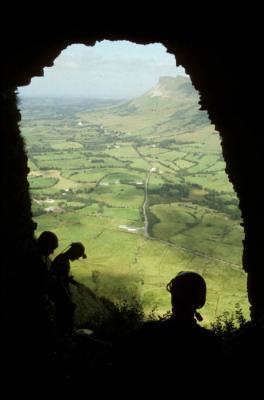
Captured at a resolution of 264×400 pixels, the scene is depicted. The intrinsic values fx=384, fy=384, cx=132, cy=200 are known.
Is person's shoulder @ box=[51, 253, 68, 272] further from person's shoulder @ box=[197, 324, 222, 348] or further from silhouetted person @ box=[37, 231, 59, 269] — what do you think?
person's shoulder @ box=[197, 324, 222, 348]

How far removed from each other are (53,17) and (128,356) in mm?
8327

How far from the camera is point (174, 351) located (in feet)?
12.3

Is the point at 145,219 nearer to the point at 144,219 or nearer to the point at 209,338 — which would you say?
the point at 144,219

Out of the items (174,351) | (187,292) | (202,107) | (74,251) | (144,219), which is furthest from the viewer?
(144,219)

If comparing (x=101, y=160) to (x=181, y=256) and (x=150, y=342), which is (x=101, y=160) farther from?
(x=150, y=342)

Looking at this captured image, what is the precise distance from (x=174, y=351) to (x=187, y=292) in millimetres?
580

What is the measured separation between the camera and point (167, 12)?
30.6ft

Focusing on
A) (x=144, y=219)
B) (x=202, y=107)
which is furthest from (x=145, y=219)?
(x=202, y=107)

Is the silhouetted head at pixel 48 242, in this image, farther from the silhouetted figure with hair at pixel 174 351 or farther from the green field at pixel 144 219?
the green field at pixel 144 219

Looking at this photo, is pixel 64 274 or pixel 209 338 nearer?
pixel 209 338

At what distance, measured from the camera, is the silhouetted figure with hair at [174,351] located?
3729 millimetres

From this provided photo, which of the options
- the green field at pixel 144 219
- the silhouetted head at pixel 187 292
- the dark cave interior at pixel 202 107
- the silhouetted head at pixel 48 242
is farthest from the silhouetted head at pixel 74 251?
the green field at pixel 144 219

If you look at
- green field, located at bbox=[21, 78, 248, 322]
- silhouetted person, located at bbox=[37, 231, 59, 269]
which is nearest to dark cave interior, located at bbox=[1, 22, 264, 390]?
silhouetted person, located at bbox=[37, 231, 59, 269]

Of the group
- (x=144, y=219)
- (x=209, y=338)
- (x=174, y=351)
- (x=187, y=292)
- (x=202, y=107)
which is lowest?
(x=174, y=351)
